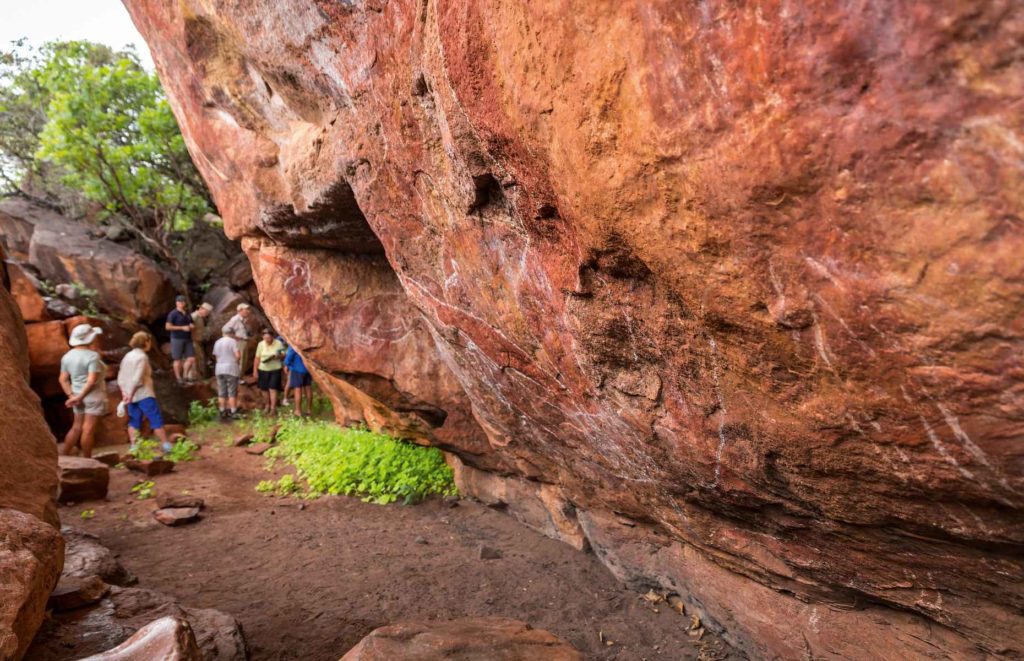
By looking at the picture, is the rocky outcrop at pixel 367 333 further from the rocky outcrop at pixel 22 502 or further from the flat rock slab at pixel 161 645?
the flat rock slab at pixel 161 645

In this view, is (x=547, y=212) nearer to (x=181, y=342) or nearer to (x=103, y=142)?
(x=181, y=342)

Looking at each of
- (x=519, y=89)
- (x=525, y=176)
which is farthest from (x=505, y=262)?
(x=519, y=89)

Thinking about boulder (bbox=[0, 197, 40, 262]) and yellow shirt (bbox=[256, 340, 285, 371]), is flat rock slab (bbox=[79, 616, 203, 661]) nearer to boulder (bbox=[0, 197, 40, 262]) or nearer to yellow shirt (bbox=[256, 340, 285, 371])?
yellow shirt (bbox=[256, 340, 285, 371])

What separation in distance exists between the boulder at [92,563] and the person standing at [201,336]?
25.2 feet

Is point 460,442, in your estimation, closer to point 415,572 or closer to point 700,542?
point 415,572

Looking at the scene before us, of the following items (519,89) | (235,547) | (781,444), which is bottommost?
(235,547)

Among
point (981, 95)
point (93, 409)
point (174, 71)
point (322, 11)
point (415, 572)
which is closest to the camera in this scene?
point (981, 95)

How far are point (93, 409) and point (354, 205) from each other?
450cm

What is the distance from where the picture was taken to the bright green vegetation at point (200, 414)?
9.58m

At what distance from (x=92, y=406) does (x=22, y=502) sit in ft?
13.9

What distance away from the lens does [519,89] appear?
2145mm

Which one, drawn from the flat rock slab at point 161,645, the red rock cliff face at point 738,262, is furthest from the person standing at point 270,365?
the flat rock slab at point 161,645

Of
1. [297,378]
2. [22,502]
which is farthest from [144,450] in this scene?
[22,502]

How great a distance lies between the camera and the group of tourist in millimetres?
6562
